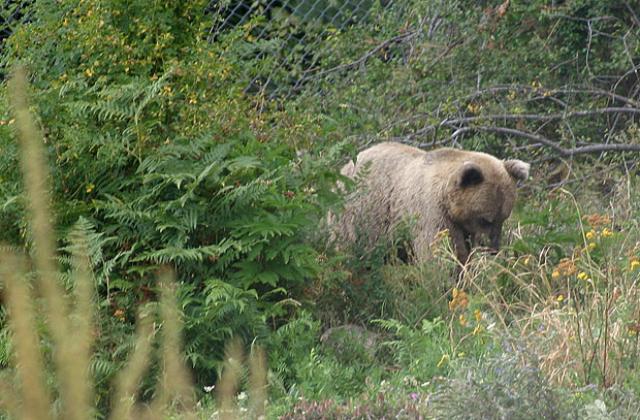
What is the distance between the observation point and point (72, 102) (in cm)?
689

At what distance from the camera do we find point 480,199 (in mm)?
9062

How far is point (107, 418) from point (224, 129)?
2101 mm

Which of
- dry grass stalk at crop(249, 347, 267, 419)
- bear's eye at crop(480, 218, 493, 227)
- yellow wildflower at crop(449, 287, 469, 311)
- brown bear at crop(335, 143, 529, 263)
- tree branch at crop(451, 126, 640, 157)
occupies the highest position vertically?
dry grass stalk at crop(249, 347, 267, 419)

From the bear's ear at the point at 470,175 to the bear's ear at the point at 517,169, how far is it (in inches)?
10.5

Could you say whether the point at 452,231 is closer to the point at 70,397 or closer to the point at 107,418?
the point at 107,418

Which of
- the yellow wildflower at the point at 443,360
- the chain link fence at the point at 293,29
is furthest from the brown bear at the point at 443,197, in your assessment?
the yellow wildflower at the point at 443,360

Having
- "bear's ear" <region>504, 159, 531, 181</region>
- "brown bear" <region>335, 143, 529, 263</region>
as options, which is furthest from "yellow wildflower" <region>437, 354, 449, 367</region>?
"bear's ear" <region>504, 159, 531, 181</region>

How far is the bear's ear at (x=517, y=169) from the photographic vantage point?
360 inches

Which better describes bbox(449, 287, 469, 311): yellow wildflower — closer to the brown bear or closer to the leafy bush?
the leafy bush

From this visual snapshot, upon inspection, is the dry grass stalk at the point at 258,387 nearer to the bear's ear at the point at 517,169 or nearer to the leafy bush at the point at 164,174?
the leafy bush at the point at 164,174

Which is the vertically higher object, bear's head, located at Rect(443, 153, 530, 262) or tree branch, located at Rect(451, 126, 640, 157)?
bear's head, located at Rect(443, 153, 530, 262)

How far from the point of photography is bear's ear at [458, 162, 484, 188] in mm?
9023

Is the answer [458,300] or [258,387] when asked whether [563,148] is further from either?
[258,387]

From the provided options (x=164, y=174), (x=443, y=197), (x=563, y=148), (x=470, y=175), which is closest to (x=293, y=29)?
(x=563, y=148)
